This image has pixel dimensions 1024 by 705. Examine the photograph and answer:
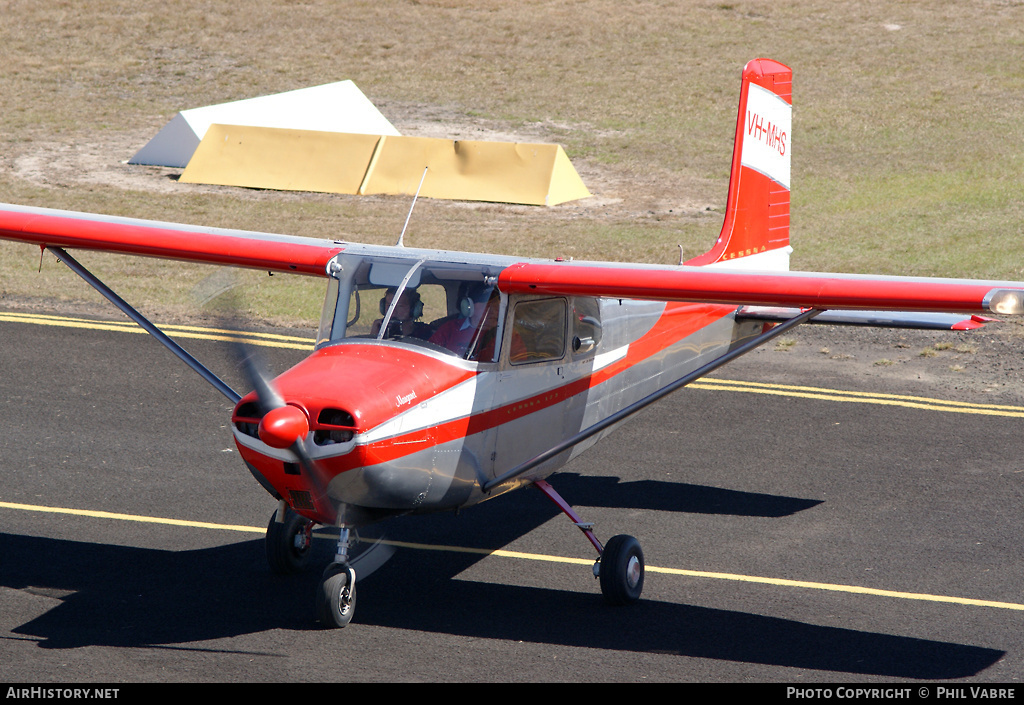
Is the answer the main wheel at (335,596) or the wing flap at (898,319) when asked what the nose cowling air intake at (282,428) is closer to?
the main wheel at (335,596)

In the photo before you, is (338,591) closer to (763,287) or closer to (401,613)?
(401,613)

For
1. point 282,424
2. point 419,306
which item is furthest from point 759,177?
point 282,424

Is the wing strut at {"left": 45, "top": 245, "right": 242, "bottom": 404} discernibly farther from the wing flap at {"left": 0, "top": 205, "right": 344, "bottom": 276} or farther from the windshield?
the windshield

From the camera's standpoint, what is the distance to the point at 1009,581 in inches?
318

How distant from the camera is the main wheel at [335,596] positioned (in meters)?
7.11

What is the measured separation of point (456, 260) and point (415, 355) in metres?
0.85

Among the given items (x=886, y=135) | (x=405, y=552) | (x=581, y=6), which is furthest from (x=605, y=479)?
(x=581, y=6)

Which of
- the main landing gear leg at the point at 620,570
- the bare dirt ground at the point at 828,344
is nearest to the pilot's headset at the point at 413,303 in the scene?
the main landing gear leg at the point at 620,570

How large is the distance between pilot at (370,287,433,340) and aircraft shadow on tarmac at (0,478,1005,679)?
1896 mm

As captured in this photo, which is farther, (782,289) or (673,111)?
(673,111)

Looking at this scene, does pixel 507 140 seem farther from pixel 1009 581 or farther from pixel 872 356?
pixel 1009 581

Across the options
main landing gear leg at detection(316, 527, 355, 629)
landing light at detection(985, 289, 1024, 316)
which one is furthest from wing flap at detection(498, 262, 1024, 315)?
main landing gear leg at detection(316, 527, 355, 629)

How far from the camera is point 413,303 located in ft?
24.3

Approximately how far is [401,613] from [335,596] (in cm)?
63
